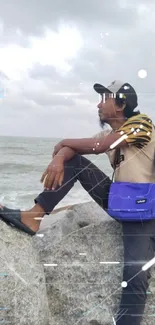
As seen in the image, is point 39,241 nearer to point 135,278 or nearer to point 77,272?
point 77,272

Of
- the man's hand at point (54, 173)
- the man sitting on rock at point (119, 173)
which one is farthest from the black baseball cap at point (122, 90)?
the man's hand at point (54, 173)

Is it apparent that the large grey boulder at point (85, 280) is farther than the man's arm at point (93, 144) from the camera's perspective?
Yes

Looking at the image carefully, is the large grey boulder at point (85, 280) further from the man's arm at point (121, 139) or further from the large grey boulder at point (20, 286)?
the man's arm at point (121, 139)

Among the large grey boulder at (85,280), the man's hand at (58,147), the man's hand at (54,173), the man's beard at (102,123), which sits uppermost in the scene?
the man's beard at (102,123)

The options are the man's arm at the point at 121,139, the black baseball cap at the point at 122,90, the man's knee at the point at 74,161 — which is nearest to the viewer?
the black baseball cap at the point at 122,90

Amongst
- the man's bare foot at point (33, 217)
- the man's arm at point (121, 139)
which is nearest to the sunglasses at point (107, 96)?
the man's arm at point (121, 139)

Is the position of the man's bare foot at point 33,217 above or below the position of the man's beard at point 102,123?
below

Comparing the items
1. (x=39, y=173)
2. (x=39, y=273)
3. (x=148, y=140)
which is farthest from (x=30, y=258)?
(x=148, y=140)

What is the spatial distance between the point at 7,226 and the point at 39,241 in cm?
20

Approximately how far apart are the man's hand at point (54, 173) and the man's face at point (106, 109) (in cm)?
27

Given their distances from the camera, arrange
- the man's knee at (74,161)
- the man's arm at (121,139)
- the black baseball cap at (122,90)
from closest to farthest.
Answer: the black baseball cap at (122,90)
the man's arm at (121,139)
the man's knee at (74,161)

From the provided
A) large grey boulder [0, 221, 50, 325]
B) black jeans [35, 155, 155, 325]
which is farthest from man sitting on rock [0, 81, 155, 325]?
large grey boulder [0, 221, 50, 325]

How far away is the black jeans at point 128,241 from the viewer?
2057 millimetres

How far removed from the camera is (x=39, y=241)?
89.6 inches
